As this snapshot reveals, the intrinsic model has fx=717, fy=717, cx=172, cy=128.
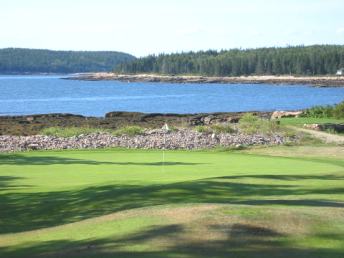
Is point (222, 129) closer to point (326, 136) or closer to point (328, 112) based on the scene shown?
point (326, 136)

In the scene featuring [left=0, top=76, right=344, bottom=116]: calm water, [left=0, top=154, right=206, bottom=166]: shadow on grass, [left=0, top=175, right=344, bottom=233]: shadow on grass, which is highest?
[left=0, top=175, right=344, bottom=233]: shadow on grass

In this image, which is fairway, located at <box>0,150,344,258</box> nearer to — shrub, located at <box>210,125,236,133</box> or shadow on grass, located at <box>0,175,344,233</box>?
shadow on grass, located at <box>0,175,344,233</box>

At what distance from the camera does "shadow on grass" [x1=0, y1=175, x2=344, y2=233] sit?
1281 cm

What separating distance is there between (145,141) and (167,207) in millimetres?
22996

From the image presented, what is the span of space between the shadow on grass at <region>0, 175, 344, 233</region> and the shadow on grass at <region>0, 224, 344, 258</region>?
350 cm

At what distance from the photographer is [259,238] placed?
27.9 feet

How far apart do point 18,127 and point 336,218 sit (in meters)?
37.9

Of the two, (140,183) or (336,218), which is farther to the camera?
(140,183)

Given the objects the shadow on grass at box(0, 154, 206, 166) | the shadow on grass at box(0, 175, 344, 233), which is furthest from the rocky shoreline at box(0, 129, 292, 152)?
the shadow on grass at box(0, 175, 344, 233)

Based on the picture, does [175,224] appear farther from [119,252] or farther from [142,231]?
[119,252]

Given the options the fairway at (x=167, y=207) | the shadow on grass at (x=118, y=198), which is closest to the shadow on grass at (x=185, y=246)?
the fairway at (x=167, y=207)

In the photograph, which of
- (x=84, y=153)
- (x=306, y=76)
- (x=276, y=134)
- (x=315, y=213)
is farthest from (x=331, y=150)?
(x=306, y=76)

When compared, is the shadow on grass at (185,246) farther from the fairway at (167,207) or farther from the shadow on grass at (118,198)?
the shadow on grass at (118,198)

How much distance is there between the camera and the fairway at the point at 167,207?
8367mm
